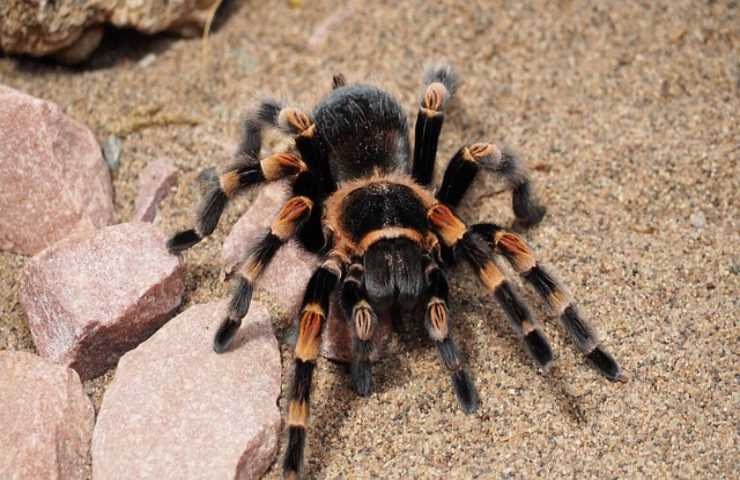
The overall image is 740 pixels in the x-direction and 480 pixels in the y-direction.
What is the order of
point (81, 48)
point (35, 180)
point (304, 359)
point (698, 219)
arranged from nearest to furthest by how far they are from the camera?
1. point (304, 359)
2. point (35, 180)
3. point (698, 219)
4. point (81, 48)

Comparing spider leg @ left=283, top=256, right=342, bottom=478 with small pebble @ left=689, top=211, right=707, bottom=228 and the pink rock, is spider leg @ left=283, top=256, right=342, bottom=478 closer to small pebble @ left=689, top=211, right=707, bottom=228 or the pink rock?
the pink rock

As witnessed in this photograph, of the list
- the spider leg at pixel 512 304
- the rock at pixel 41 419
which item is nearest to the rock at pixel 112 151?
the rock at pixel 41 419

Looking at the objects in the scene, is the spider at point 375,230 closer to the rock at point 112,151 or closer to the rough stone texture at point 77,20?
the rock at point 112,151

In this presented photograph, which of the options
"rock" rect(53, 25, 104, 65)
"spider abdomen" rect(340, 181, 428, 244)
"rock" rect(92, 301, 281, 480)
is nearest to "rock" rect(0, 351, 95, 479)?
"rock" rect(92, 301, 281, 480)

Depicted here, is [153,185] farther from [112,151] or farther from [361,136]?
Answer: [361,136]

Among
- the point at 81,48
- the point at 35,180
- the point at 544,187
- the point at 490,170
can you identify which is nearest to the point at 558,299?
the point at 490,170

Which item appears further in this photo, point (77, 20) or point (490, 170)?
point (77, 20)
